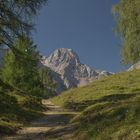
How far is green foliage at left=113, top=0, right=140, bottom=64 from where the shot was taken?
45438mm

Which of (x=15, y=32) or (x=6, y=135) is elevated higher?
(x=15, y=32)

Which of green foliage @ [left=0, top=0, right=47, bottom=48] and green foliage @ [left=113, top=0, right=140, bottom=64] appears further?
green foliage @ [left=113, top=0, right=140, bottom=64]

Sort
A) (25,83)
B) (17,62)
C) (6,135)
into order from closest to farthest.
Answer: (6,135) < (17,62) < (25,83)

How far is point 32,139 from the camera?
18.4 m

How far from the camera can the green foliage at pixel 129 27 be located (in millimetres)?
45438

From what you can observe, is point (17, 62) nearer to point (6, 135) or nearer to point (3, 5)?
point (3, 5)

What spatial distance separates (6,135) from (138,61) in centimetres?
3131

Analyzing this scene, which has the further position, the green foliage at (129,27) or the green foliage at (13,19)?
the green foliage at (129,27)

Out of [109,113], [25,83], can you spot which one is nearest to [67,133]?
[109,113]

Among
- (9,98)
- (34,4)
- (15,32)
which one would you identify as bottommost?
(9,98)

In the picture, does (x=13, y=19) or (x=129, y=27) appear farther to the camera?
(x=129, y=27)

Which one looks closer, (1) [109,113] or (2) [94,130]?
(2) [94,130]

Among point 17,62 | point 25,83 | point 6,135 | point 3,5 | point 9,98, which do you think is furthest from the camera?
point 25,83

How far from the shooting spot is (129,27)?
4731 centimetres
